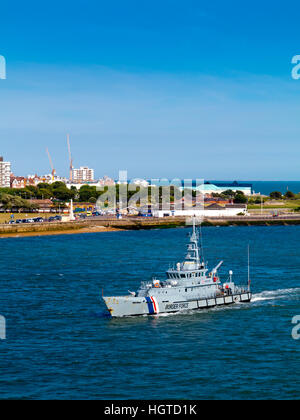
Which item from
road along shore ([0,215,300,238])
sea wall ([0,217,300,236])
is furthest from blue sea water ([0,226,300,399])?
sea wall ([0,217,300,236])

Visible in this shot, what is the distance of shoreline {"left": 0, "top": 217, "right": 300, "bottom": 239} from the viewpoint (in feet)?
363

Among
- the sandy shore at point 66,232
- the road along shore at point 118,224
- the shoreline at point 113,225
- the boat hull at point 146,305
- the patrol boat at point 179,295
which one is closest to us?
the boat hull at point 146,305

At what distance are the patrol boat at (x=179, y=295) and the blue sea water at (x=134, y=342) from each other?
99 cm

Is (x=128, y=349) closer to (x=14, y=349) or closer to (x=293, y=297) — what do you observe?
(x=14, y=349)

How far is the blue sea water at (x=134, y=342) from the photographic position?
2967 cm

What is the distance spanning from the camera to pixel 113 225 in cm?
12700

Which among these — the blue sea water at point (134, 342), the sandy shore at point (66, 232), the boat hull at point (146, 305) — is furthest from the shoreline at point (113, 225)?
the boat hull at point (146, 305)

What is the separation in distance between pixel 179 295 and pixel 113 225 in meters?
82.9

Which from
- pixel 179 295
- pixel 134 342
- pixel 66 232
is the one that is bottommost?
pixel 134 342

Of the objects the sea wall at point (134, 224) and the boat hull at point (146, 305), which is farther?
the sea wall at point (134, 224)

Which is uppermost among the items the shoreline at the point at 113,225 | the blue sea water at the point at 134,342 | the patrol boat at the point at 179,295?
the shoreline at the point at 113,225

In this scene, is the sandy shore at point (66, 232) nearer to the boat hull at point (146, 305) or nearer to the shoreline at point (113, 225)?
the shoreline at point (113, 225)

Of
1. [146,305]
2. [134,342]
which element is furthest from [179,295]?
[134,342]

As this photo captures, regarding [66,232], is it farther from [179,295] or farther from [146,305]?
[146,305]
